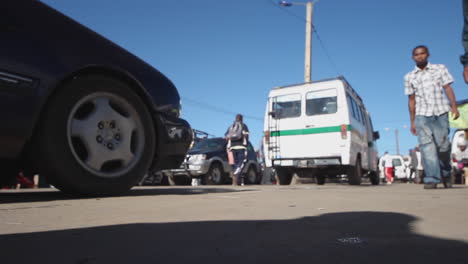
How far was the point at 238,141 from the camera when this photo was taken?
1012 centimetres

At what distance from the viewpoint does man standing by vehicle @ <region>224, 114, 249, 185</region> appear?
392 inches

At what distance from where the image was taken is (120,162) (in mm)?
3758

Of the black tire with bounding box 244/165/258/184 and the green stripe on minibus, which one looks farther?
the black tire with bounding box 244/165/258/184

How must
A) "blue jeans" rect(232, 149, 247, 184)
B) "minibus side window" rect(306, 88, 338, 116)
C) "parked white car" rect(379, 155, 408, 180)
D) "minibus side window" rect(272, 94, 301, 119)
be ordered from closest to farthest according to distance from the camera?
"minibus side window" rect(306, 88, 338, 116), "minibus side window" rect(272, 94, 301, 119), "blue jeans" rect(232, 149, 247, 184), "parked white car" rect(379, 155, 408, 180)

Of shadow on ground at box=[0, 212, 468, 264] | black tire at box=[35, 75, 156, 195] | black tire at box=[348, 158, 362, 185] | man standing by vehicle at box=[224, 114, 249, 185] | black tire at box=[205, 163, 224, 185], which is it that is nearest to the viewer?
shadow on ground at box=[0, 212, 468, 264]

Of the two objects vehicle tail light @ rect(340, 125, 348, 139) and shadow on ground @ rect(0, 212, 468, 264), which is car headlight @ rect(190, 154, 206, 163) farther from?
shadow on ground @ rect(0, 212, 468, 264)

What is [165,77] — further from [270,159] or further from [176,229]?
[270,159]

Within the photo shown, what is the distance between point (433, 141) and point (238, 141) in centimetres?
524

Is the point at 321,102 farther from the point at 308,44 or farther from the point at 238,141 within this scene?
the point at 308,44

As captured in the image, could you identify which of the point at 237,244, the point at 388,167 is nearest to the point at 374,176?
the point at 388,167

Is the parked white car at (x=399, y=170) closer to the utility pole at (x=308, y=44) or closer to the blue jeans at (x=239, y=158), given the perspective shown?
the utility pole at (x=308, y=44)

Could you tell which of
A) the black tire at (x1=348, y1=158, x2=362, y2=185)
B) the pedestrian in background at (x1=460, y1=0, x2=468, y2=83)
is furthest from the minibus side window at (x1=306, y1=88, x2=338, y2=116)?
the pedestrian in background at (x1=460, y1=0, x2=468, y2=83)

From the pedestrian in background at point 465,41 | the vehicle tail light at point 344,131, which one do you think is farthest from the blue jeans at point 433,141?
the vehicle tail light at point 344,131

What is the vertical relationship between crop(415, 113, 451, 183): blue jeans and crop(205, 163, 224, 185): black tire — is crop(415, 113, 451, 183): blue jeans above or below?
above
